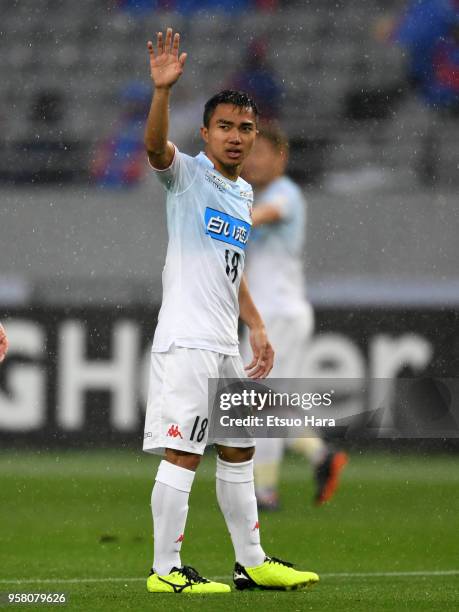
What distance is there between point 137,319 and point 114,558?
3898 millimetres

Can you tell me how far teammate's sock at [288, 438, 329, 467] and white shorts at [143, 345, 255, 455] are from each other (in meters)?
3.02

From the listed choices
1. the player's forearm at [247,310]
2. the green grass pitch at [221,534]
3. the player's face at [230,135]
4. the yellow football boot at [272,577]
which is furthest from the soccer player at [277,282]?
the player's face at [230,135]

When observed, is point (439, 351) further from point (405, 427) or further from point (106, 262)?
point (405, 427)

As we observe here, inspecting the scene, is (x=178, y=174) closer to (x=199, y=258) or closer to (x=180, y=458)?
(x=199, y=258)

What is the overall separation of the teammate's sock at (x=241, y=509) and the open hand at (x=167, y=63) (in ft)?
3.99

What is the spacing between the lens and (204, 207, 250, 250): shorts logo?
4.42m

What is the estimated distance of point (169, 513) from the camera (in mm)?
4277

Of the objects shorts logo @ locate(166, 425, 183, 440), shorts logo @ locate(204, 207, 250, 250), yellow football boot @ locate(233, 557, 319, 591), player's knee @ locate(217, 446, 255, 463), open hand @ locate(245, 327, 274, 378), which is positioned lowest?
yellow football boot @ locate(233, 557, 319, 591)

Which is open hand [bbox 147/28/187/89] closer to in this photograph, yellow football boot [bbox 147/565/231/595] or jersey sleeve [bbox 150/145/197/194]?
jersey sleeve [bbox 150/145/197/194]

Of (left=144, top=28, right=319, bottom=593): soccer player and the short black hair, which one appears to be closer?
(left=144, top=28, right=319, bottom=593): soccer player

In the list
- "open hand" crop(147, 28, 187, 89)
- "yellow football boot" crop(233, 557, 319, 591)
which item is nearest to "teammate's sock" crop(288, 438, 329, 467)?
"yellow football boot" crop(233, 557, 319, 591)

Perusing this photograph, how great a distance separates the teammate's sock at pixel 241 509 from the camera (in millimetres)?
4426

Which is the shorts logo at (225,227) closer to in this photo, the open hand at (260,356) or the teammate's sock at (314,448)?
the open hand at (260,356)

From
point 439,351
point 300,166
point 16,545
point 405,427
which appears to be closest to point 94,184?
point 300,166
